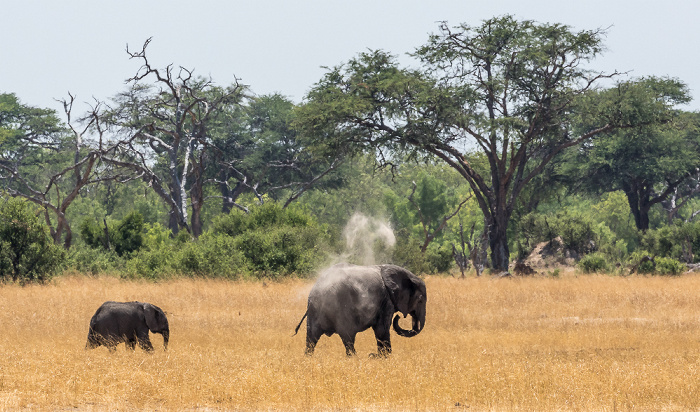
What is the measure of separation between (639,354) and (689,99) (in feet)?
132

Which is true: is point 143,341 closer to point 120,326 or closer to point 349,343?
point 120,326

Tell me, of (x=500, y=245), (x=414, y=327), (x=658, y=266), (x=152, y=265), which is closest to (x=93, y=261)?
(x=152, y=265)

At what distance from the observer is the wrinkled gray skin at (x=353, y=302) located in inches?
481

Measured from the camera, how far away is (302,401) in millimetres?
9242

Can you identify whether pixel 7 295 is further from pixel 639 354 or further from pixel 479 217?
pixel 479 217

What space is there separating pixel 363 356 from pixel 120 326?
3782mm

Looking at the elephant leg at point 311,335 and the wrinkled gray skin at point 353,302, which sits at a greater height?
the wrinkled gray skin at point 353,302

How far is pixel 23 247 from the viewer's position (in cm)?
2617

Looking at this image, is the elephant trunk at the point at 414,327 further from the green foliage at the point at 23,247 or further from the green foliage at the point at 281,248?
the green foliage at the point at 23,247

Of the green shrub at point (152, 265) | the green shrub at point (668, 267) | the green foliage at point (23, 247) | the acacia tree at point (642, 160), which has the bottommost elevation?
the green shrub at point (668, 267)

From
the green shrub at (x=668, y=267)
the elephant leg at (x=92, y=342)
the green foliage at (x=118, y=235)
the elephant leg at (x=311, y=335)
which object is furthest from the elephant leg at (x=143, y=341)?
the green shrub at (x=668, y=267)

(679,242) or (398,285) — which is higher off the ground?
(398,285)

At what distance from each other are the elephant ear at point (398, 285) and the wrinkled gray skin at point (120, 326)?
380 cm

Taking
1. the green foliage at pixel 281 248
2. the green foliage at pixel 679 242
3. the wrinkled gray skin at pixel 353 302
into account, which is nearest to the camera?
the wrinkled gray skin at pixel 353 302
